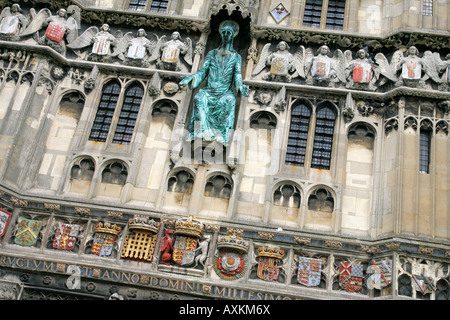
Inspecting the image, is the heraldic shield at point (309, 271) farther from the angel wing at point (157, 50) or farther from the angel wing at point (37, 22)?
the angel wing at point (37, 22)

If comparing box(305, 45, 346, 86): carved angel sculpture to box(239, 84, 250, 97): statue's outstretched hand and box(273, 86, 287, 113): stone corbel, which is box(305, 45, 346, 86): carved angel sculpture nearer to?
box(273, 86, 287, 113): stone corbel

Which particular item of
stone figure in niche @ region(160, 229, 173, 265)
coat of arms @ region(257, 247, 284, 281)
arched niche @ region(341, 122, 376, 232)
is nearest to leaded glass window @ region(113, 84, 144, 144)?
stone figure in niche @ region(160, 229, 173, 265)

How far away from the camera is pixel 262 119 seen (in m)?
18.1

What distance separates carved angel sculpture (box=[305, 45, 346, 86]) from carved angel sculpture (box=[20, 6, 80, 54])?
750 cm

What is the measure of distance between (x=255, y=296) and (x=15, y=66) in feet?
32.9

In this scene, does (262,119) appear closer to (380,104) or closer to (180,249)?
(380,104)

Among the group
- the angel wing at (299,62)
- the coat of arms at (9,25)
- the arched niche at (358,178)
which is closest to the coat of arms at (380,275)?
the arched niche at (358,178)

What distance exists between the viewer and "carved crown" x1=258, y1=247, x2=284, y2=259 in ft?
51.4

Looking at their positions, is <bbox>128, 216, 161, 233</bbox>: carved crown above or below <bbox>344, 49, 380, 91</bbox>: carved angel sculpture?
below

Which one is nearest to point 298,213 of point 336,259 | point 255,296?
point 336,259

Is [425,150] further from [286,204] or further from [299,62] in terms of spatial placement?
[299,62]

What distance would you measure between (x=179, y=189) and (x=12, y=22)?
7.68m

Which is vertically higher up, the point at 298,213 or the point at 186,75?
the point at 186,75

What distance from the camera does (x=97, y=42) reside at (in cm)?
1911
